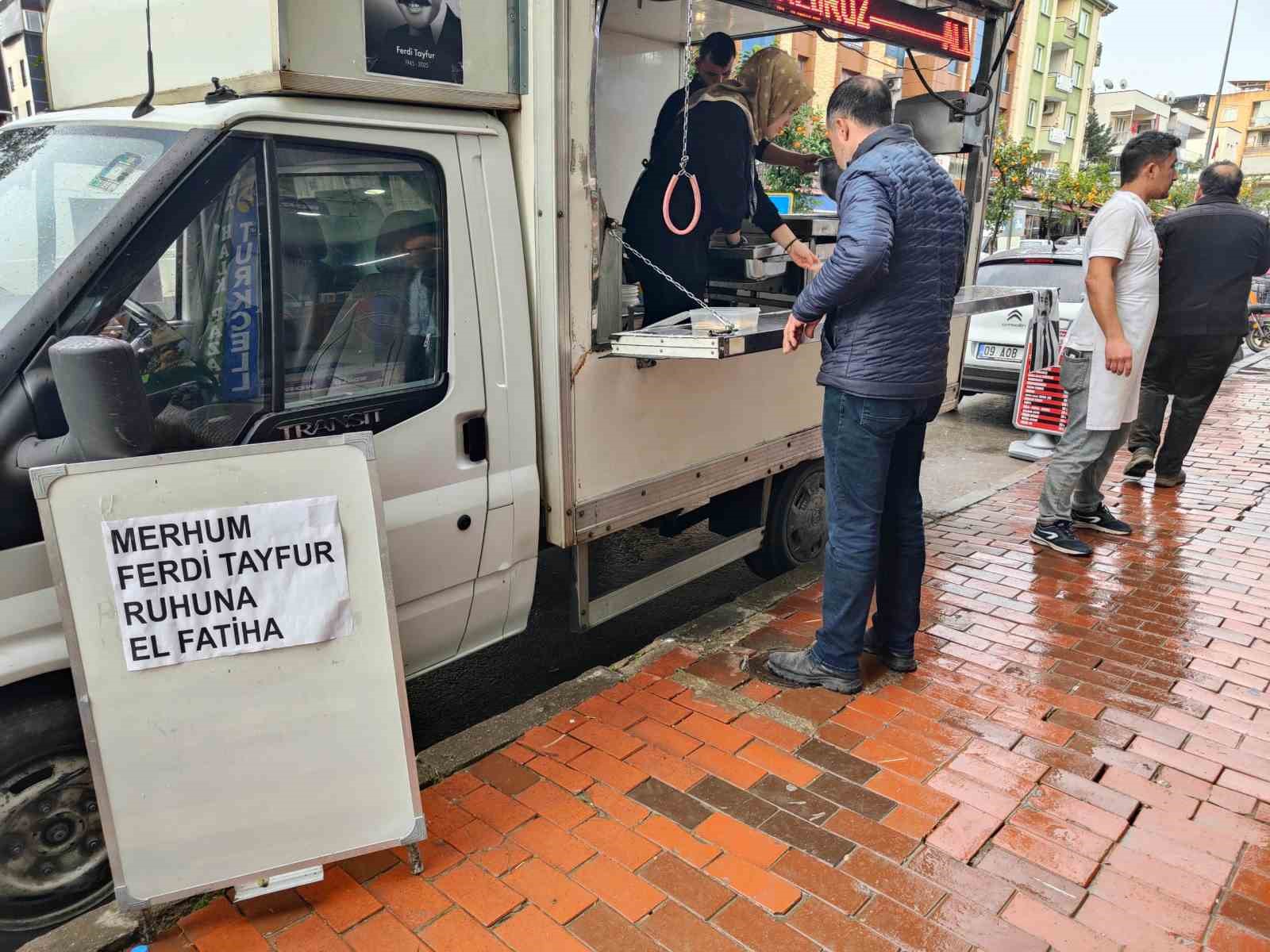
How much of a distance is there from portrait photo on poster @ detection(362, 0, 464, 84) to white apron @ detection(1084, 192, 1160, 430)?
360 cm

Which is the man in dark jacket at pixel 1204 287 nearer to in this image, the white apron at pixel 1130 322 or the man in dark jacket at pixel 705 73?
the white apron at pixel 1130 322

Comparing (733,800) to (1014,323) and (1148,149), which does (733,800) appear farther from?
(1014,323)

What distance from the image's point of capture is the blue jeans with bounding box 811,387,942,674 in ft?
10.5

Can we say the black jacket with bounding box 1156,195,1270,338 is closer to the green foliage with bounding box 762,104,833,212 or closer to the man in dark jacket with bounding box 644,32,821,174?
the green foliage with bounding box 762,104,833,212

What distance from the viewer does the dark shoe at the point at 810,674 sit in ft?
11.3

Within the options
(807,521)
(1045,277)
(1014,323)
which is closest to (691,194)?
(807,521)

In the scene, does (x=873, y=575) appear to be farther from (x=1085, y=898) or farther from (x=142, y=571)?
(x=142, y=571)

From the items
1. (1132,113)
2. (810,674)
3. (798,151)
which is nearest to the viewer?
(810,674)

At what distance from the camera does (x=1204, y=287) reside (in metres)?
5.56

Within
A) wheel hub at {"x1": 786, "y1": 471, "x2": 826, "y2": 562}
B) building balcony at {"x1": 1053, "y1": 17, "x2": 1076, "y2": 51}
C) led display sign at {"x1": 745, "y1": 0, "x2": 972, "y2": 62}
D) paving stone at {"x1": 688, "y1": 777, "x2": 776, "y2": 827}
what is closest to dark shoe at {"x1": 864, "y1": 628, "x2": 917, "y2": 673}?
wheel hub at {"x1": 786, "y1": 471, "x2": 826, "y2": 562}

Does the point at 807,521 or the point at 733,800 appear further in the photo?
the point at 807,521

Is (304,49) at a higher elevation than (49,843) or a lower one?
higher

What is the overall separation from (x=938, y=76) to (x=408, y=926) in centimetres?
460

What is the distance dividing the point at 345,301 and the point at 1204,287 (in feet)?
17.6
